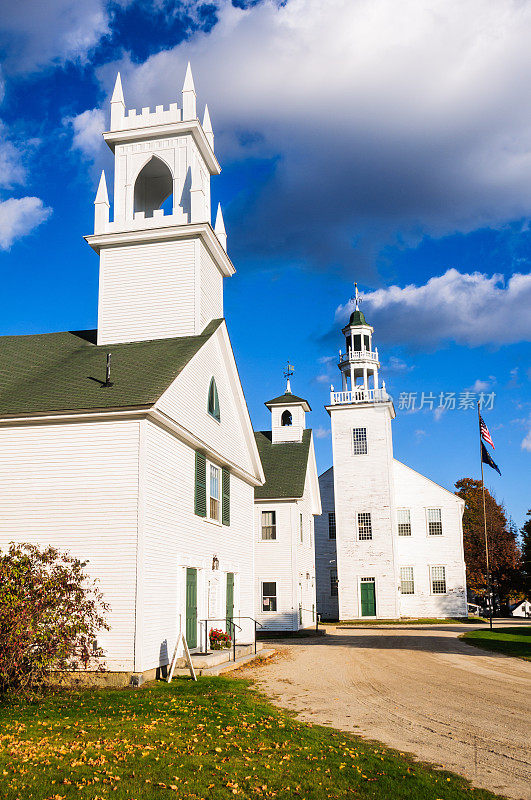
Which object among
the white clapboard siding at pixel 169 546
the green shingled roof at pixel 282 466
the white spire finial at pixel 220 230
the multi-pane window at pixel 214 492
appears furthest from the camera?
the green shingled roof at pixel 282 466

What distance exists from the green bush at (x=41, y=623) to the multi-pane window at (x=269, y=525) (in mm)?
18816

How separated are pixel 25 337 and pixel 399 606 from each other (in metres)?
28.6

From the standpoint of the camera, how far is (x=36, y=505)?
15750mm

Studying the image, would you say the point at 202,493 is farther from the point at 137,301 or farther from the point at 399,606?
the point at 399,606

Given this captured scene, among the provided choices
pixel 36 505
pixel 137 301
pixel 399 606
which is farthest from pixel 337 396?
pixel 36 505

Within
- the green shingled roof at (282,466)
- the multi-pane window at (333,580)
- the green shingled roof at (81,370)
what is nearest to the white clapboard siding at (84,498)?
the green shingled roof at (81,370)

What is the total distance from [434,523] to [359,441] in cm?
748

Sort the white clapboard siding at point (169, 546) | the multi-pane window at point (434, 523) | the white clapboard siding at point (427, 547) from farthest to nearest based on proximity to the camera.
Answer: the multi-pane window at point (434, 523) → the white clapboard siding at point (427, 547) → the white clapboard siding at point (169, 546)

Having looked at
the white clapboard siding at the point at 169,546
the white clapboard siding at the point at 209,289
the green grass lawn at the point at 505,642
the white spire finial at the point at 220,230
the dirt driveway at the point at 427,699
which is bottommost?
the green grass lawn at the point at 505,642

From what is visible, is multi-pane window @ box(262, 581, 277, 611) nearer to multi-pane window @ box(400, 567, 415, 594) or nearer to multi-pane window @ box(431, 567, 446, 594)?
multi-pane window @ box(400, 567, 415, 594)

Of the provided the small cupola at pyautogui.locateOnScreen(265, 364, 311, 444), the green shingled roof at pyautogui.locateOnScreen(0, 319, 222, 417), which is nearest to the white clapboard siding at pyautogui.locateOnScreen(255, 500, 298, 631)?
the small cupola at pyautogui.locateOnScreen(265, 364, 311, 444)

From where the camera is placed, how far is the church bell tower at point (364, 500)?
40.5m

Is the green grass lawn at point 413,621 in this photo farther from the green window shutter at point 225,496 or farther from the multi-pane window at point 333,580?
the green window shutter at point 225,496

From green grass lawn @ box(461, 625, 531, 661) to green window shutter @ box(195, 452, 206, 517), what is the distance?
10672 mm
